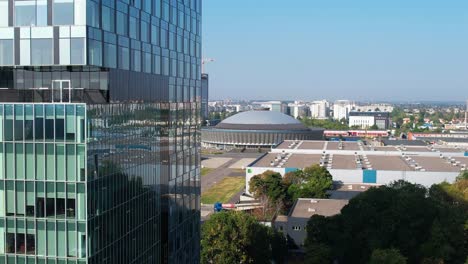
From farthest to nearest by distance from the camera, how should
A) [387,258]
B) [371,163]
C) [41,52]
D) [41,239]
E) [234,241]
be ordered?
[371,163] → [234,241] → [387,258] → [41,52] → [41,239]

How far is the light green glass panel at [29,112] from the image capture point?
17.9 metres

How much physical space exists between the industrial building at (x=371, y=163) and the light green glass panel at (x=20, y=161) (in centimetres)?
5865

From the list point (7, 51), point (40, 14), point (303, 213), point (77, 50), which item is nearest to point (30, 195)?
point (7, 51)

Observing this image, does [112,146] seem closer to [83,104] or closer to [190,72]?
[83,104]

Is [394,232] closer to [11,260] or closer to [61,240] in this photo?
[61,240]

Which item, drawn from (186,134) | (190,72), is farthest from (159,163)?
(190,72)

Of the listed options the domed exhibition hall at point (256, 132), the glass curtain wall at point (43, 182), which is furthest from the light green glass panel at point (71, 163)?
the domed exhibition hall at point (256, 132)

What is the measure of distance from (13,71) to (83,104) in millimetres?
4035

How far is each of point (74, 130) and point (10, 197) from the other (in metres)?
3.35

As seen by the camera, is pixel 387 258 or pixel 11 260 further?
pixel 387 258

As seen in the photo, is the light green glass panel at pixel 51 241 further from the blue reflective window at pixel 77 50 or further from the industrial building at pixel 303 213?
the industrial building at pixel 303 213

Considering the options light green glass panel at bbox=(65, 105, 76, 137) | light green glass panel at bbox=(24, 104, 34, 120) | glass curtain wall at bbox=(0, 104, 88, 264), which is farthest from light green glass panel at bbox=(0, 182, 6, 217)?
light green glass panel at bbox=(65, 105, 76, 137)

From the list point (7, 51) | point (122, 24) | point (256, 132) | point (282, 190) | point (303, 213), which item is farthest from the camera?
point (256, 132)

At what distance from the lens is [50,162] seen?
59.3 feet
